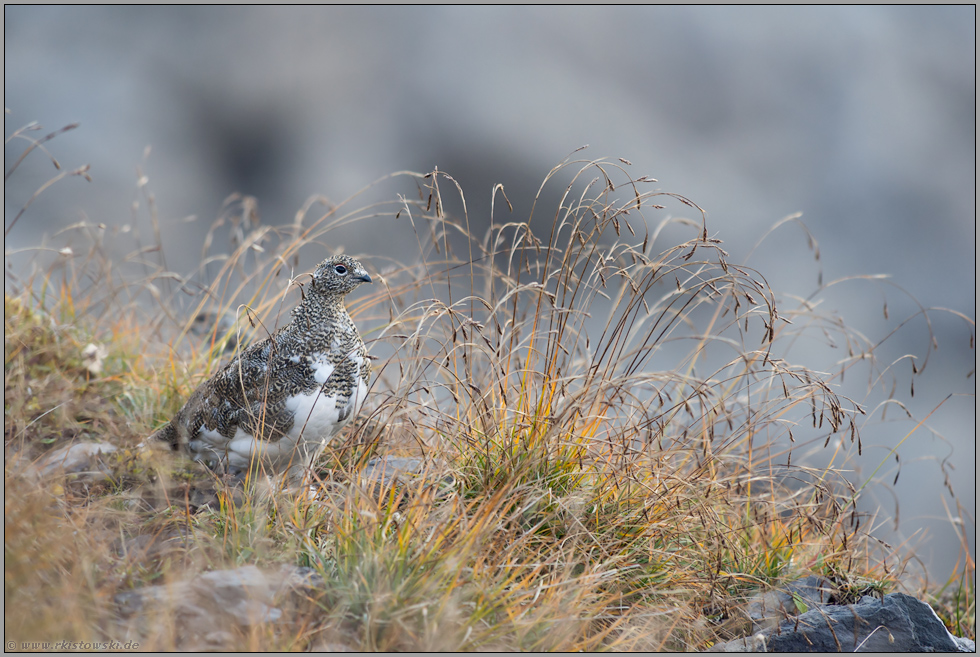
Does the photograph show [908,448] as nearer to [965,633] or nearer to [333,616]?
[965,633]

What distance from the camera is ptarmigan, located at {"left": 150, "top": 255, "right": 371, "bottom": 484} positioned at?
2.99m

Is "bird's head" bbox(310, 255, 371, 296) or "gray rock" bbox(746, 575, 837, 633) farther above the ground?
"bird's head" bbox(310, 255, 371, 296)

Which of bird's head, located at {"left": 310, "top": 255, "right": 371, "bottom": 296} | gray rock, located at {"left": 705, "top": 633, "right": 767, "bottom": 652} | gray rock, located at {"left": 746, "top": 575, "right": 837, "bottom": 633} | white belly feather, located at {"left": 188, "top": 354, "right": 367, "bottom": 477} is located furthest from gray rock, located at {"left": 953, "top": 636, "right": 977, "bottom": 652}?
bird's head, located at {"left": 310, "top": 255, "right": 371, "bottom": 296}

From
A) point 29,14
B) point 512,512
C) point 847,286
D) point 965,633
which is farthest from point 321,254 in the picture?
point 965,633

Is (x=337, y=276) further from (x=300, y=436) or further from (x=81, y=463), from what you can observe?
(x=81, y=463)

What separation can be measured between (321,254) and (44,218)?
291cm

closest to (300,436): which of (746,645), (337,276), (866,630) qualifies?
(337,276)

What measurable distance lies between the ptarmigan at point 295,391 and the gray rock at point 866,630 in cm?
203

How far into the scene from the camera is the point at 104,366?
410 centimetres

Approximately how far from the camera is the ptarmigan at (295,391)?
2986mm

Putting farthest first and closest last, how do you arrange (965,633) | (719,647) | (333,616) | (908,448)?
1. (908,448)
2. (965,633)
3. (719,647)
4. (333,616)

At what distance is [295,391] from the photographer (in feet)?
9.82

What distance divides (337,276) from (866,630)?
8.71 ft

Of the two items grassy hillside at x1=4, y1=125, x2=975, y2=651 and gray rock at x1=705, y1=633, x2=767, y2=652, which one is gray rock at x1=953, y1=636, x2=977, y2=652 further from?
gray rock at x1=705, y1=633, x2=767, y2=652
